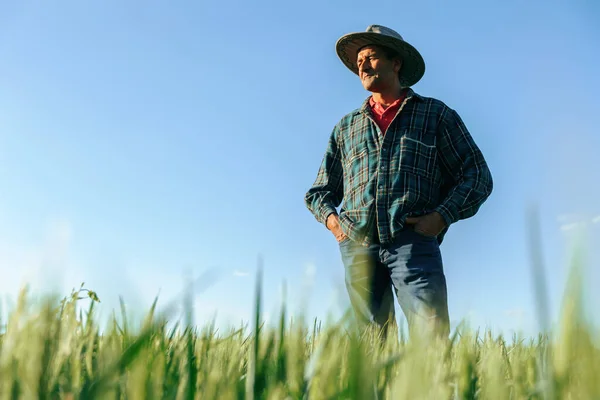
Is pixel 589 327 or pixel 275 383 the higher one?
pixel 589 327

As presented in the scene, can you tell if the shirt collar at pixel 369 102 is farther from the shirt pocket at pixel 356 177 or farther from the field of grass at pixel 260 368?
the field of grass at pixel 260 368

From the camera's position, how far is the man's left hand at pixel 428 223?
3305 millimetres

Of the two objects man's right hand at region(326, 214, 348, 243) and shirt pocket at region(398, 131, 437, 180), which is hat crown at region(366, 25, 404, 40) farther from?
man's right hand at region(326, 214, 348, 243)

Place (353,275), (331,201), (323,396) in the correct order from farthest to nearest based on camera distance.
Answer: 1. (331,201)
2. (353,275)
3. (323,396)

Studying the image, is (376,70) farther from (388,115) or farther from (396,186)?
(396,186)

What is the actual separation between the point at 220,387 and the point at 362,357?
27 centimetres

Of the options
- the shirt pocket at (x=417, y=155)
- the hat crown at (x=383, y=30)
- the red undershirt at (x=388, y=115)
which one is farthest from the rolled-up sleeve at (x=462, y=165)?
the hat crown at (x=383, y=30)

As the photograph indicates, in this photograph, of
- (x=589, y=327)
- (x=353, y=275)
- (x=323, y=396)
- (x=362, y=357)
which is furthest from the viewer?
(x=353, y=275)

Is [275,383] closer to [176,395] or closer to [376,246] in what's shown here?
[176,395]

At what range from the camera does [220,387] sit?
0.79m

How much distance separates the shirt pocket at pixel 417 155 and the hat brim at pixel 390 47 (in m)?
0.72

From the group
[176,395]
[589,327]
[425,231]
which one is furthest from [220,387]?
[425,231]

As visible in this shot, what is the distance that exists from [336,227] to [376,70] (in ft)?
3.78

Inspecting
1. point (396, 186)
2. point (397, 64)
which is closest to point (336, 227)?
point (396, 186)
